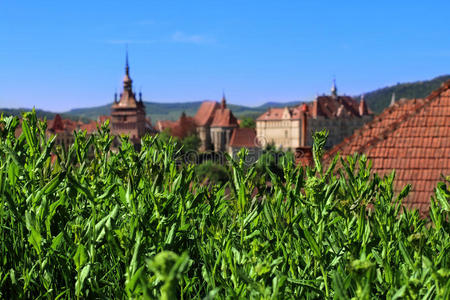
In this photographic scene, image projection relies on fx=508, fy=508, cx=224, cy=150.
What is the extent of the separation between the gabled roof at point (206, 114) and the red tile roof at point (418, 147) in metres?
154

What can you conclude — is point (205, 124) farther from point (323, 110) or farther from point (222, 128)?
point (323, 110)

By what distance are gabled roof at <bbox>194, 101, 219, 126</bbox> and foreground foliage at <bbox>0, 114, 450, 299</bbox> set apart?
164 meters

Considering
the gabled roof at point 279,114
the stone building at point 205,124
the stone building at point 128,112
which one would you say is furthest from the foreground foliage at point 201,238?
the stone building at point 205,124

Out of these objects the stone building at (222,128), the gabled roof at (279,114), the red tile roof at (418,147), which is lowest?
the stone building at (222,128)

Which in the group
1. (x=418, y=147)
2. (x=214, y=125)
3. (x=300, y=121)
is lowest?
(x=214, y=125)

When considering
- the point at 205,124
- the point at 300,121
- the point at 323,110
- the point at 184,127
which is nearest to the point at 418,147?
the point at 300,121

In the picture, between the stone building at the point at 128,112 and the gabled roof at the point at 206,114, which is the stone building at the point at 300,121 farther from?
the stone building at the point at 128,112

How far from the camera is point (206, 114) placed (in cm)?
16875

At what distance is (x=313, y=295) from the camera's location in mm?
1670

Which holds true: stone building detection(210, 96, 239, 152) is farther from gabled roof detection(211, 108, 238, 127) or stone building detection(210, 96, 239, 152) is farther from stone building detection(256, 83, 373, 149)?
stone building detection(256, 83, 373, 149)

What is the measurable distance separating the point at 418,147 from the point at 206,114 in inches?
6225

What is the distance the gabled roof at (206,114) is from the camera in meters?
167

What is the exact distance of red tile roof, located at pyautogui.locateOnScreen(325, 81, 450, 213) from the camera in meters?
10.7

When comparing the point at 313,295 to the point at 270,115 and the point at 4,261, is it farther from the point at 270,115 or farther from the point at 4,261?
the point at 270,115
